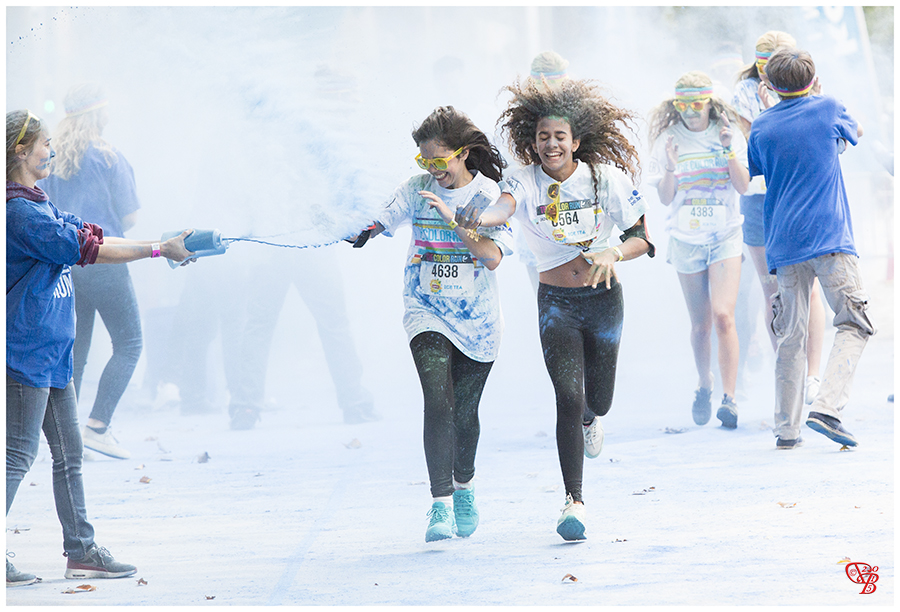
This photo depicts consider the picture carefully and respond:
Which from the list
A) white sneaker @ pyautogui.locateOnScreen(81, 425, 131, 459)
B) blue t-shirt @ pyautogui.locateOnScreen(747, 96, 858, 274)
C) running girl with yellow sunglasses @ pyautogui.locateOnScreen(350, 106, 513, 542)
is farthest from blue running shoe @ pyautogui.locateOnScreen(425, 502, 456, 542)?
white sneaker @ pyautogui.locateOnScreen(81, 425, 131, 459)

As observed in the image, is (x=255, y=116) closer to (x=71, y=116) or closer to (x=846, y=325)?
(x=71, y=116)

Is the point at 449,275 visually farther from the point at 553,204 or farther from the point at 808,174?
the point at 808,174

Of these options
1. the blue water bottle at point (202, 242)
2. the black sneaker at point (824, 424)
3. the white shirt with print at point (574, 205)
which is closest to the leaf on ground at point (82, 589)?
the blue water bottle at point (202, 242)

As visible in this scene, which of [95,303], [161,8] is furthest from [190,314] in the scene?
[161,8]

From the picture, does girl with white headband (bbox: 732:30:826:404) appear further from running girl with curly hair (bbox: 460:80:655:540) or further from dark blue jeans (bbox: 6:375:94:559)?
dark blue jeans (bbox: 6:375:94:559)

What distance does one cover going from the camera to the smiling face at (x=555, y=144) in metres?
3.61

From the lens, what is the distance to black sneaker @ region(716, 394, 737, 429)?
213 inches

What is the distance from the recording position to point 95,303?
549 centimetres

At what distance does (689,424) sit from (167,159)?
167 inches

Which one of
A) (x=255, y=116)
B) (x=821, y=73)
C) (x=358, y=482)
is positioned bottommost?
(x=358, y=482)

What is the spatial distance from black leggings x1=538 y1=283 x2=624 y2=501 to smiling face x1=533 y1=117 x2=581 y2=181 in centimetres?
49

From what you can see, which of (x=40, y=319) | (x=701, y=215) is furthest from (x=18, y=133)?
(x=701, y=215)

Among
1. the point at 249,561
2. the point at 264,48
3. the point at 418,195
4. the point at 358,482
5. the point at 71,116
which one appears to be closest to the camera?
the point at 249,561

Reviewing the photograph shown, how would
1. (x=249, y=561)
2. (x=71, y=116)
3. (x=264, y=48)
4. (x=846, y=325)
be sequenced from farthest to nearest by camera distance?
1. (x=264, y=48)
2. (x=71, y=116)
3. (x=846, y=325)
4. (x=249, y=561)
